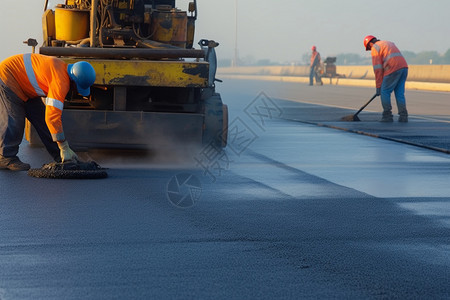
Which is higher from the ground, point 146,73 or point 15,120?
point 146,73

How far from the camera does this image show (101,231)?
5965 mm

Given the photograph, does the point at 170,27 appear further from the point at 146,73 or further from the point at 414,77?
the point at 414,77

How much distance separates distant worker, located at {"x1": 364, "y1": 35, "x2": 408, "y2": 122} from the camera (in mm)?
17078

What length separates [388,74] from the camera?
56.2 ft

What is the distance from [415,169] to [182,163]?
2767 millimetres

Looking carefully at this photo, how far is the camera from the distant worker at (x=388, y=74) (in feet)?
56.0

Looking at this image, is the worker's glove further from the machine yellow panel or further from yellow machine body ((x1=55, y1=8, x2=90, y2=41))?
yellow machine body ((x1=55, y1=8, x2=90, y2=41))

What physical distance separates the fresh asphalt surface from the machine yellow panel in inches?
37.7

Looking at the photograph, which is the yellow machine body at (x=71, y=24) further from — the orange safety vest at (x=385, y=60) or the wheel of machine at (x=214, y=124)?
the orange safety vest at (x=385, y=60)

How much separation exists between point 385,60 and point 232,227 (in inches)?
463

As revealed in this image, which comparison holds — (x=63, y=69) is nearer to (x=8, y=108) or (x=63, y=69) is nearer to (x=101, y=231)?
(x=8, y=108)

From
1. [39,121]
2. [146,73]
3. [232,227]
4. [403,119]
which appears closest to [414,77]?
[403,119]

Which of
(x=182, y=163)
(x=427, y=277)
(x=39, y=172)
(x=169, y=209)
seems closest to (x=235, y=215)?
(x=169, y=209)

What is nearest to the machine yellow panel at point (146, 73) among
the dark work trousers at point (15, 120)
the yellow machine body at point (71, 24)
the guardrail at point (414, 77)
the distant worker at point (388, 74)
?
the dark work trousers at point (15, 120)
